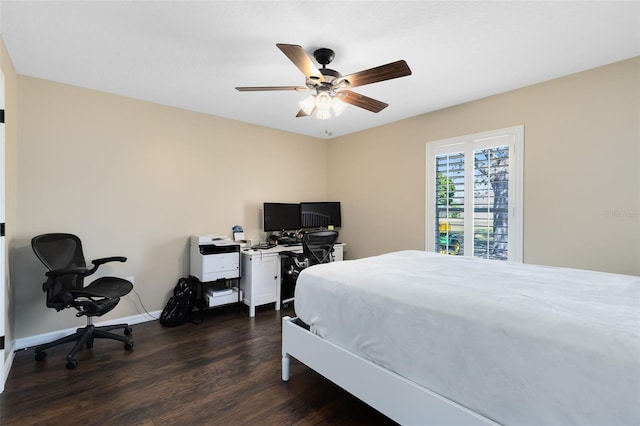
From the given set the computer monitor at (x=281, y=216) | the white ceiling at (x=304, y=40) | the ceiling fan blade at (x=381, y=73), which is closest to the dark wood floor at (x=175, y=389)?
the computer monitor at (x=281, y=216)

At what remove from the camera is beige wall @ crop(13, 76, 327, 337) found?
2732mm

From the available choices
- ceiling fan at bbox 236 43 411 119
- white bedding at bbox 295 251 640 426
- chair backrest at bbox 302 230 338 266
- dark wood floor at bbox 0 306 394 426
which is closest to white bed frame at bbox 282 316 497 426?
white bedding at bbox 295 251 640 426

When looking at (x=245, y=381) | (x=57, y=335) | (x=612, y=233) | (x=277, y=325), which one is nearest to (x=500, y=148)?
(x=612, y=233)

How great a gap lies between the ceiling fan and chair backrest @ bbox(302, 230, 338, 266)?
1.39 metres

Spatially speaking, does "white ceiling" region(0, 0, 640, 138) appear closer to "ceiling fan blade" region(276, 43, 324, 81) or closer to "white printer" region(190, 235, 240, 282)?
"ceiling fan blade" region(276, 43, 324, 81)

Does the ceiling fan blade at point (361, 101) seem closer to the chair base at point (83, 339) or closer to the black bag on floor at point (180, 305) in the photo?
the black bag on floor at point (180, 305)

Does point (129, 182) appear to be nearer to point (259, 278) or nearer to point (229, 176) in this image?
point (229, 176)

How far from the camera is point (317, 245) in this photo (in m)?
3.45

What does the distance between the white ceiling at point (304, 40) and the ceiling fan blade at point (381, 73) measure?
0.29 metres

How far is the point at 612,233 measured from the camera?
248cm

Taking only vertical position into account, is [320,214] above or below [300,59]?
below

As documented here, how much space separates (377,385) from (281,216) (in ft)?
10.0

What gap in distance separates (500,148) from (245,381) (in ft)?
10.9

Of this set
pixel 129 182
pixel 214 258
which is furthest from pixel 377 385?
pixel 129 182
